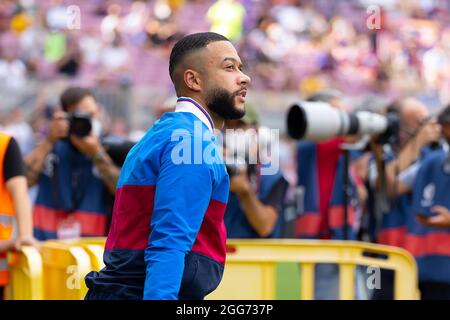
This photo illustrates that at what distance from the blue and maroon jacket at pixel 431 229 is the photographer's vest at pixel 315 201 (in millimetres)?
423

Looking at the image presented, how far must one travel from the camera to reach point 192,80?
3.04m

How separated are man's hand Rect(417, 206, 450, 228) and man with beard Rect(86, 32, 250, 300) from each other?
2.73 metres

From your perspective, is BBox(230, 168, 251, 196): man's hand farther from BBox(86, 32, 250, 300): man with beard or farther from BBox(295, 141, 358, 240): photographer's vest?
BBox(86, 32, 250, 300): man with beard

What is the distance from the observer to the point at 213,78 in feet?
9.93

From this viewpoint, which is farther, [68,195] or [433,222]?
[68,195]

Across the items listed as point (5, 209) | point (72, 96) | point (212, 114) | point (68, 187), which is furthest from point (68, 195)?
point (212, 114)

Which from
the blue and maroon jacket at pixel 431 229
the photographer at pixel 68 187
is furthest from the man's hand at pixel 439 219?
the photographer at pixel 68 187

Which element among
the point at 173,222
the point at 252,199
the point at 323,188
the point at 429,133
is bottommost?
the point at 173,222

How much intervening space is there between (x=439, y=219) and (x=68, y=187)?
7.20 ft

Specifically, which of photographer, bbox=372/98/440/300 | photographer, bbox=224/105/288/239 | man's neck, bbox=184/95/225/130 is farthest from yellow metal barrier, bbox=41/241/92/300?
photographer, bbox=372/98/440/300

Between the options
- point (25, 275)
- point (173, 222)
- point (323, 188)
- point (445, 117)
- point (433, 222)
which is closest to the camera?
point (173, 222)

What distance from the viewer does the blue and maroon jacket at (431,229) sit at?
5.72m

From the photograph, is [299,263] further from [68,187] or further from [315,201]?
[68,187]
